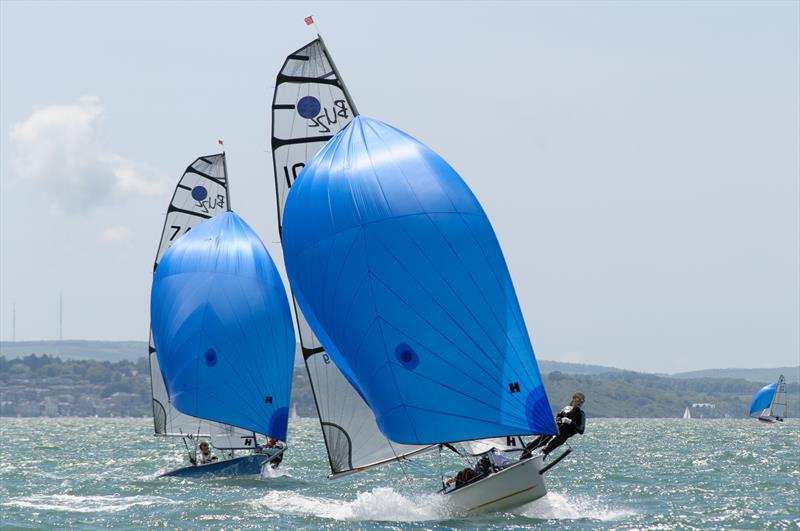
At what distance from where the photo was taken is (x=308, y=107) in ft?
74.6

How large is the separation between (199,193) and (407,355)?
16.8 meters

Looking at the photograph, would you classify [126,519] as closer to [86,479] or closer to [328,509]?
[328,509]

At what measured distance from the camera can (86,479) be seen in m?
31.0

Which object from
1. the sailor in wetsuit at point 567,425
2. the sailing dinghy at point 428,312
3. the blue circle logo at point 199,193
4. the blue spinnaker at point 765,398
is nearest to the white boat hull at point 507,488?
the sailing dinghy at point 428,312

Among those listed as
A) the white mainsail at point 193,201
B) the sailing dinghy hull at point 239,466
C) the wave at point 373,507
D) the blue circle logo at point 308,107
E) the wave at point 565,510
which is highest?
the white mainsail at point 193,201

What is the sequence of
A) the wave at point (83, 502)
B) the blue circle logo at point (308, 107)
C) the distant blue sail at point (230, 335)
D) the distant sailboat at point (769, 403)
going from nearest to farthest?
the blue circle logo at point (308, 107)
the wave at point (83, 502)
the distant blue sail at point (230, 335)
the distant sailboat at point (769, 403)

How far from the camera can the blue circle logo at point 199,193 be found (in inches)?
1366

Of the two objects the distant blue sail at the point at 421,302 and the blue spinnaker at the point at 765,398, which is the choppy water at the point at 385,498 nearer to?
the distant blue sail at the point at 421,302

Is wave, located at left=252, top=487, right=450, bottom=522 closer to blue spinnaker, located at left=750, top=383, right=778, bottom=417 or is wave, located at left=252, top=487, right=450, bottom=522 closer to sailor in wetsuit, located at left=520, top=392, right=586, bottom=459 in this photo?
sailor in wetsuit, located at left=520, top=392, right=586, bottom=459

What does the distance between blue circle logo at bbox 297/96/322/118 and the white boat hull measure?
710 cm

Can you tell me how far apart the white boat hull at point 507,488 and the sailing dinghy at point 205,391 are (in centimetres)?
1044

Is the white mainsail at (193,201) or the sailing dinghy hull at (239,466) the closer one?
the sailing dinghy hull at (239,466)

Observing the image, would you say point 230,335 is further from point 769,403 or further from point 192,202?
point 769,403

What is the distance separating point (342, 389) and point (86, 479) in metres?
11.3
